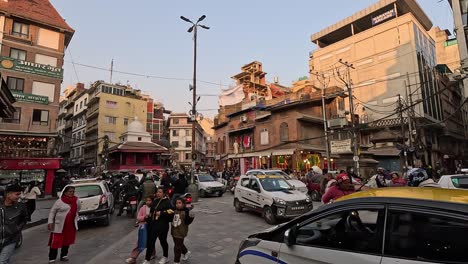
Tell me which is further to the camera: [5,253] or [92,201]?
[92,201]

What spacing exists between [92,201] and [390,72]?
127 feet

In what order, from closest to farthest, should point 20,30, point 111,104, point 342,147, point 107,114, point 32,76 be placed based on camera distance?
point 342,147 < point 32,76 < point 20,30 < point 107,114 < point 111,104

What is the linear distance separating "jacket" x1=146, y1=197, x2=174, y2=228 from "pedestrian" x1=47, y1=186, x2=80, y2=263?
1.94 metres

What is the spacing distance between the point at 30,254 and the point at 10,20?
30.5 metres

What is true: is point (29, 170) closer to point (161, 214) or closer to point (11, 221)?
point (11, 221)

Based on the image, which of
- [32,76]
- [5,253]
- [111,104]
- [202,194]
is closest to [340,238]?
[5,253]

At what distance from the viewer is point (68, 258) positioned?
6789mm

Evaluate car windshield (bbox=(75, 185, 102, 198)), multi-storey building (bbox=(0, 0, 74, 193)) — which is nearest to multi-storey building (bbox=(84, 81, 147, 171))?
multi-storey building (bbox=(0, 0, 74, 193))

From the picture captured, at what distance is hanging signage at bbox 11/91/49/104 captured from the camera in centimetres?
2730

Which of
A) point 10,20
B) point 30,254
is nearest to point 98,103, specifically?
point 10,20

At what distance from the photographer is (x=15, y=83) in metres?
27.4

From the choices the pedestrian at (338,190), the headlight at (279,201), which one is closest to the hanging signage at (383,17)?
the headlight at (279,201)

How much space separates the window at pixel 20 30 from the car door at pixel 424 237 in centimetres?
3643

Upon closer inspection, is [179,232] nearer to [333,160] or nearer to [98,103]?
[333,160]
